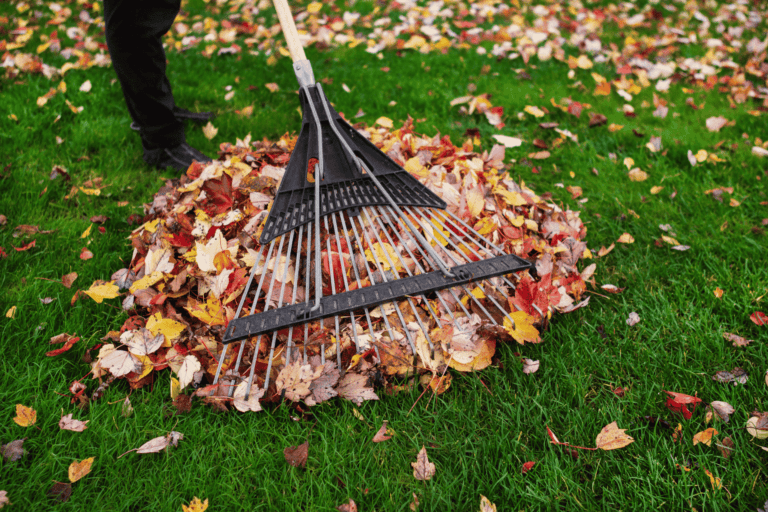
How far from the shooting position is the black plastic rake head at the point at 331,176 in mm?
1820

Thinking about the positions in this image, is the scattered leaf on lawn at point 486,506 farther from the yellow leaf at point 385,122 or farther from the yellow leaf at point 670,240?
the yellow leaf at point 385,122

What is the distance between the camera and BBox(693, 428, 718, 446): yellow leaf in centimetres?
131

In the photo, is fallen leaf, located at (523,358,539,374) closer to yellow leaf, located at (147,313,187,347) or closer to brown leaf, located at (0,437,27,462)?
yellow leaf, located at (147,313,187,347)

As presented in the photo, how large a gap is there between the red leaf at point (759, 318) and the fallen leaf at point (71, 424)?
259 centimetres

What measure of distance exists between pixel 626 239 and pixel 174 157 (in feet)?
8.88

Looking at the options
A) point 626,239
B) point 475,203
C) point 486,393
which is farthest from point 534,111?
point 486,393

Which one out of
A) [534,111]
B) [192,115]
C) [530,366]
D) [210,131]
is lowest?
[530,366]

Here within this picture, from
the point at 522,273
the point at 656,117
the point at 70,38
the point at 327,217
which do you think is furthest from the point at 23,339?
the point at 656,117

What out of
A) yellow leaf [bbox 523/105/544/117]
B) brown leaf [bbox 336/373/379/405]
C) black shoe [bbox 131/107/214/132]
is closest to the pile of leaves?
brown leaf [bbox 336/373/379/405]

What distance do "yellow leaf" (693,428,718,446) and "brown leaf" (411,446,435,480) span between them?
86 centimetres

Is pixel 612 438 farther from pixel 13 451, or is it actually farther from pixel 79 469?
pixel 13 451

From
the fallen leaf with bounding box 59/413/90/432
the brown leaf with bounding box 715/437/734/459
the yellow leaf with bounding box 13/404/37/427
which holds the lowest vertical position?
the brown leaf with bounding box 715/437/734/459

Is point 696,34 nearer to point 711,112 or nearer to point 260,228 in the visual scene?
point 711,112

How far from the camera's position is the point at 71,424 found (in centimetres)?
141
